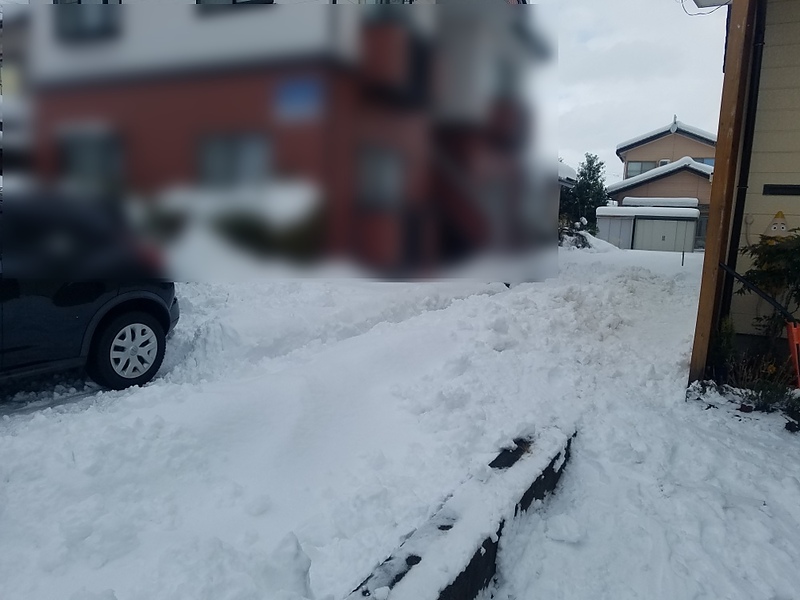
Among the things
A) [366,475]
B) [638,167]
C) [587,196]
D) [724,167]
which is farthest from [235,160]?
[638,167]

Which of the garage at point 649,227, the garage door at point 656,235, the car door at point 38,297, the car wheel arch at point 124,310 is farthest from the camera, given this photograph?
the garage door at point 656,235

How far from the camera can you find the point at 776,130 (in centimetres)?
459

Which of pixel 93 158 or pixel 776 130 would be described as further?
pixel 776 130

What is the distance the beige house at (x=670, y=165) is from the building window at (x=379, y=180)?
24506 mm

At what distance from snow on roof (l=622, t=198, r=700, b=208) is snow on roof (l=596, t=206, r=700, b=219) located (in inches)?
87.8

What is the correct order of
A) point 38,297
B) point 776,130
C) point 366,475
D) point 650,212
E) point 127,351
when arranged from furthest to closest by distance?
point 650,212, point 776,130, point 127,351, point 38,297, point 366,475

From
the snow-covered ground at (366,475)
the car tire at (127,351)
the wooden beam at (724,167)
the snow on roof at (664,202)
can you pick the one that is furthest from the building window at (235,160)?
the snow on roof at (664,202)

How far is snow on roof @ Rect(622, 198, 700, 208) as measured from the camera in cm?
2408

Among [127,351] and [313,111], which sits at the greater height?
[313,111]

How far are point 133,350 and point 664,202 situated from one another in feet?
85.1

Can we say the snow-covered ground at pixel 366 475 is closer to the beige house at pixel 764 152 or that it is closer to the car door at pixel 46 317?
the car door at pixel 46 317

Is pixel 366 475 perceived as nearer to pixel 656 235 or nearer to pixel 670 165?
pixel 656 235

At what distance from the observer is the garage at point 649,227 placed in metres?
21.6

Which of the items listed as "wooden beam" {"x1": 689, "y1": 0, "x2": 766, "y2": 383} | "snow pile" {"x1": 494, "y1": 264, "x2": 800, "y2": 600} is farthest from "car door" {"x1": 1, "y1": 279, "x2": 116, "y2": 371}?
"wooden beam" {"x1": 689, "y1": 0, "x2": 766, "y2": 383}
